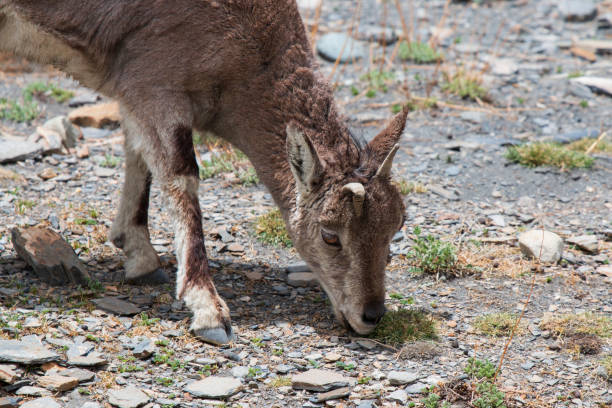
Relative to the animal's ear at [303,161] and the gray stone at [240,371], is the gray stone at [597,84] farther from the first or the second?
the gray stone at [240,371]

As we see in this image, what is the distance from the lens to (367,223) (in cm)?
536

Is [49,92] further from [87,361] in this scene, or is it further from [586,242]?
[586,242]

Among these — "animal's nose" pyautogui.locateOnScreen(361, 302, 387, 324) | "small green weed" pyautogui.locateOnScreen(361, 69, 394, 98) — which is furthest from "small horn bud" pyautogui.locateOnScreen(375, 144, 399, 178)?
"small green weed" pyautogui.locateOnScreen(361, 69, 394, 98)

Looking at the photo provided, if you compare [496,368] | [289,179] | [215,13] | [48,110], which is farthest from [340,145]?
[48,110]

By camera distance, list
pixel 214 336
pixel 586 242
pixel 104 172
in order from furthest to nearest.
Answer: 1. pixel 104 172
2. pixel 586 242
3. pixel 214 336

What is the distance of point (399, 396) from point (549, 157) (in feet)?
16.2

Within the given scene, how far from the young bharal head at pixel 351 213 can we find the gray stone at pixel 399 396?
0.74 m

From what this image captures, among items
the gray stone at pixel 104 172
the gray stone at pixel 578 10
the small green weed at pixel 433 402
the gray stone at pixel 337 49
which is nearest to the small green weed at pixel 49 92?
the gray stone at pixel 104 172

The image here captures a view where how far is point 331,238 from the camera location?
5.52 metres

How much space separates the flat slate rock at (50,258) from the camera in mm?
6051

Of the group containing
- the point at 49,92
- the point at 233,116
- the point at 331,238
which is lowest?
the point at 49,92

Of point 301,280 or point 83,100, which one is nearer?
point 301,280

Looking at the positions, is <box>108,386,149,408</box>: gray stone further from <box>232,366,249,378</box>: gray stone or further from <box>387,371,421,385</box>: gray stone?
<box>387,371,421,385</box>: gray stone

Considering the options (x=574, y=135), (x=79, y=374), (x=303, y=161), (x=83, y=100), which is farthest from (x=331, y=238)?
(x=83, y=100)
